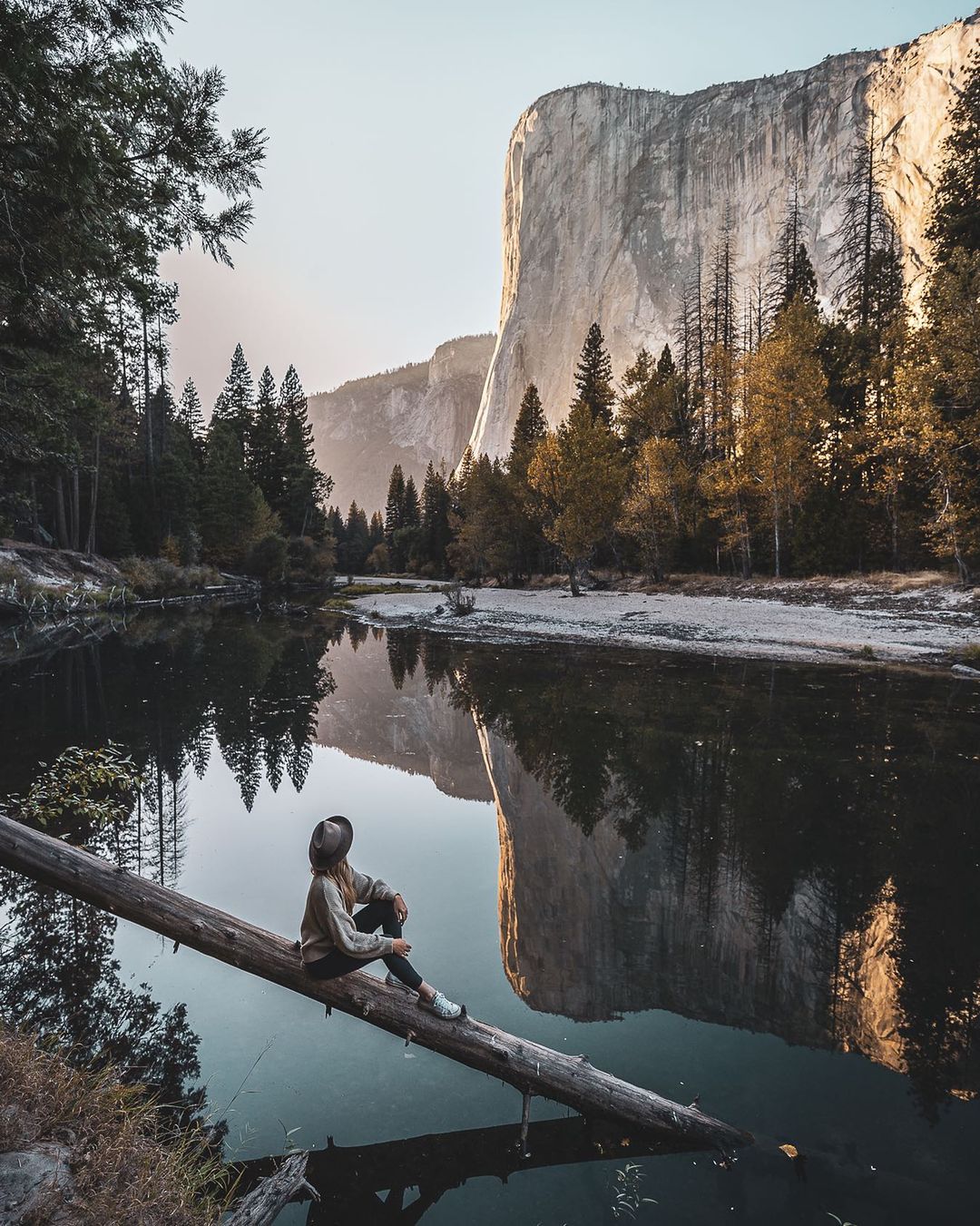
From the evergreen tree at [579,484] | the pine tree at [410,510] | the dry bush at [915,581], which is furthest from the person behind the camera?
the pine tree at [410,510]

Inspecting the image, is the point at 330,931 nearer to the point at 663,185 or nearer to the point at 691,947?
the point at 691,947

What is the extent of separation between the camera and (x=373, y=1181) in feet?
9.76

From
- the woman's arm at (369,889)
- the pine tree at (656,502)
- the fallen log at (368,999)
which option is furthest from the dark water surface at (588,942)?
the pine tree at (656,502)

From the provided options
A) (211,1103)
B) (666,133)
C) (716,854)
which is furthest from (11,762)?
(666,133)

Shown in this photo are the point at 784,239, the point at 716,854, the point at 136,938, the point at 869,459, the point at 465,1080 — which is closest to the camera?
the point at 465,1080

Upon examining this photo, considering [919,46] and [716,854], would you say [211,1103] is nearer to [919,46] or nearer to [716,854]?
[716,854]

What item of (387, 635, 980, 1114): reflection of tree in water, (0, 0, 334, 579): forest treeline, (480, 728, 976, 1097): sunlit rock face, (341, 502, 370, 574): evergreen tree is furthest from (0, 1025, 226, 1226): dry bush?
(341, 502, 370, 574): evergreen tree

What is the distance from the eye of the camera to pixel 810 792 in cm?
782

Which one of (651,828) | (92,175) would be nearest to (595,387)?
(651,828)

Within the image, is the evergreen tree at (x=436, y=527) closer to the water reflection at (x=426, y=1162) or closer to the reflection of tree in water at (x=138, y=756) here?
the reflection of tree in water at (x=138, y=756)

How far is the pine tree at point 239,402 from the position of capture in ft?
218

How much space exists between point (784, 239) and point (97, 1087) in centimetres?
5432

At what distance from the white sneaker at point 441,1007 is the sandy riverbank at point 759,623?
15.6m

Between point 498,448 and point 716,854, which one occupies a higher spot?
point 498,448
